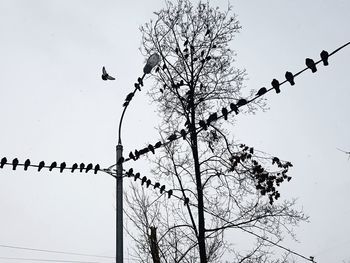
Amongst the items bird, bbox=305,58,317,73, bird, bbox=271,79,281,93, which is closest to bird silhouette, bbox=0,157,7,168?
bird, bbox=271,79,281,93

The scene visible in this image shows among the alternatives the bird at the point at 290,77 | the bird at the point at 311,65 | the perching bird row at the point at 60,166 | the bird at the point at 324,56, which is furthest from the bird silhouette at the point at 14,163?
the bird at the point at 324,56

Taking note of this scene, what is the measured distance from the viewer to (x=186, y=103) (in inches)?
387

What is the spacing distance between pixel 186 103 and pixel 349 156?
19.4 feet

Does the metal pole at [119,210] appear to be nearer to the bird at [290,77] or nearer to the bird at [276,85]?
the bird at [276,85]

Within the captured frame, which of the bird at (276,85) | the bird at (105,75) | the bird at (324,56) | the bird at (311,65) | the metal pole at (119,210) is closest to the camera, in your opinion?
the bird at (324,56)

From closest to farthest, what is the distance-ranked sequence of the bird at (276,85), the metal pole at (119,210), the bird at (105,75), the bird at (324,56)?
the bird at (324,56), the bird at (276,85), the metal pole at (119,210), the bird at (105,75)

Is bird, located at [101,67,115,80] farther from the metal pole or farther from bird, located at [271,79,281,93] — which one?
bird, located at [271,79,281,93]

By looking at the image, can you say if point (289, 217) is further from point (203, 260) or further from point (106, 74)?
point (106, 74)

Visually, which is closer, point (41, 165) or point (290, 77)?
point (290, 77)

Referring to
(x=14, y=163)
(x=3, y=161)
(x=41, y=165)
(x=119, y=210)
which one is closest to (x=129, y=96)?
(x=41, y=165)

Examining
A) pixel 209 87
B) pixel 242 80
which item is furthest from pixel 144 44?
pixel 242 80

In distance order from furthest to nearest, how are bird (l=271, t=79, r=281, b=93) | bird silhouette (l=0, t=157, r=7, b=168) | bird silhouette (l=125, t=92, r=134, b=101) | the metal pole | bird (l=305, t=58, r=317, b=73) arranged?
1. bird silhouette (l=125, t=92, r=134, b=101)
2. bird silhouette (l=0, t=157, r=7, b=168)
3. the metal pole
4. bird (l=271, t=79, r=281, b=93)
5. bird (l=305, t=58, r=317, b=73)

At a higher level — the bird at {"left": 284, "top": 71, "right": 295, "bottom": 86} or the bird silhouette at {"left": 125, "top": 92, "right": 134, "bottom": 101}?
the bird silhouette at {"left": 125, "top": 92, "right": 134, "bottom": 101}

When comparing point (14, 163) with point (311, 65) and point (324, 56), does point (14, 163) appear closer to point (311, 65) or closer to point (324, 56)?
point (311, 65)
